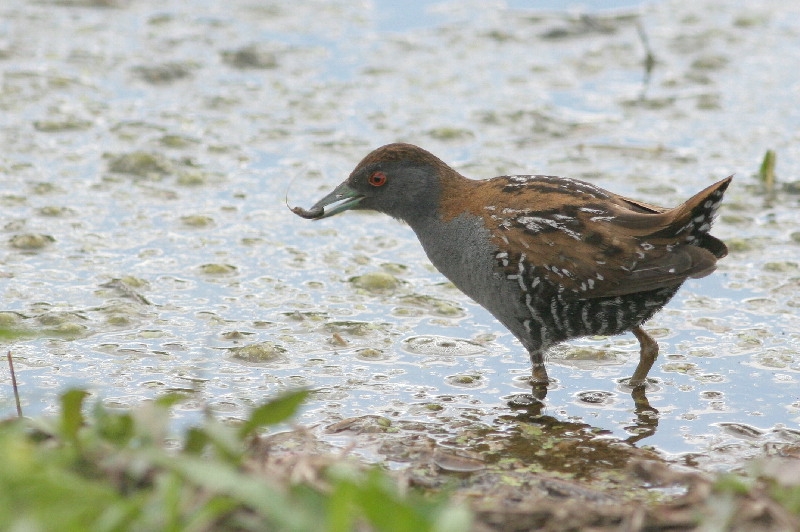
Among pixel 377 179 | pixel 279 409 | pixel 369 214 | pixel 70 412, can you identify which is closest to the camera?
pixel 279 409

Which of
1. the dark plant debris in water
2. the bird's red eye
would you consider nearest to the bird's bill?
the bird's red eye

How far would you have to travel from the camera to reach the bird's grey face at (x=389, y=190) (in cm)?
589

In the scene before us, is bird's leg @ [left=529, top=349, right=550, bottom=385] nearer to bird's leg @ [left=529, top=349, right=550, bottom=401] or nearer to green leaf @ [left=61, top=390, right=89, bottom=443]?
bird's leg @ [left=529, top=349, right=550, bottom=401]

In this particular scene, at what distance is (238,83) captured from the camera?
8961 mm

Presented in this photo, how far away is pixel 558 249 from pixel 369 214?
243 cm

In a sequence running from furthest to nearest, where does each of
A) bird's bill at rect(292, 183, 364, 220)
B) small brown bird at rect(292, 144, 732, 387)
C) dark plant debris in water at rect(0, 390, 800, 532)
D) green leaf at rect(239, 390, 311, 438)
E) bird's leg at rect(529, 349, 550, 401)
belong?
bird's bill at rect(292, 183, 364, 220), bird's leg at rect(529, 349, 550, 401), small brown bird at rect(292, 144, 732, 387), green leaf at rect(239, 390, 311, 438), dark plant debris in water at rect(0, 390, 800, 532)

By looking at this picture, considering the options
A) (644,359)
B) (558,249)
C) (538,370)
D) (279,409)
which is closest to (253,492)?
(279,409)

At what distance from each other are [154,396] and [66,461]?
1891 millimetres

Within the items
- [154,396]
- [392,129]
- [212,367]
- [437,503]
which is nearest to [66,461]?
[437,503]

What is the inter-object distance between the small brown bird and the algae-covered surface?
377 mm

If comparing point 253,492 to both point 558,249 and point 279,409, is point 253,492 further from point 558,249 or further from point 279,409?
point 558,249

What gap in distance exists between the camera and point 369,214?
24.5 feet

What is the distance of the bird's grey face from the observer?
589cm

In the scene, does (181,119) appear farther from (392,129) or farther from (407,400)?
(407,400)
